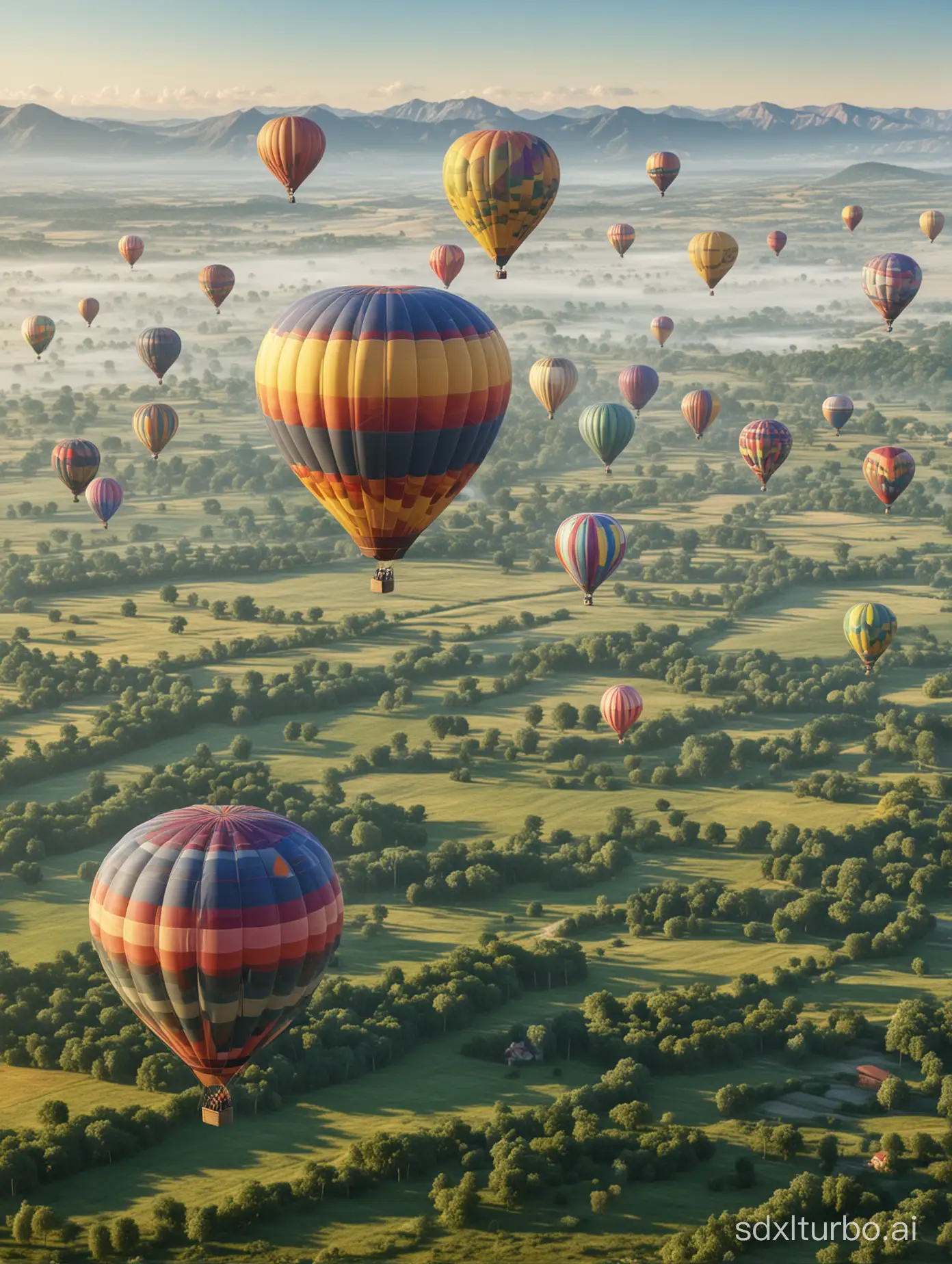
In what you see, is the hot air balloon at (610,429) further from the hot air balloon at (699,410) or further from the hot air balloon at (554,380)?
the hot air balloon at (699,410)

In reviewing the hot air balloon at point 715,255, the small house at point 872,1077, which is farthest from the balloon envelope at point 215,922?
the hot air balloon at point 715,255

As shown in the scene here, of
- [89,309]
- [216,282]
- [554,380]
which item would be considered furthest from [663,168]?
[89,309]

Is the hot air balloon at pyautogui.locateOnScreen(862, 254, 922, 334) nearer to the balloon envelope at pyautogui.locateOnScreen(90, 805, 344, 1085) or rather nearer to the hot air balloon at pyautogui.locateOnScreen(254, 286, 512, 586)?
the hot air balloon at pyautogui.locateOnScreen(254, 286, 512, 586)

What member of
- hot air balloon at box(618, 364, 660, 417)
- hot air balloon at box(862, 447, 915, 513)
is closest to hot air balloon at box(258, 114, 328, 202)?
hot air balloon at box(862, 447, 915, 513)

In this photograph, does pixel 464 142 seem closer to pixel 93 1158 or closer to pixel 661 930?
pixel 661 930

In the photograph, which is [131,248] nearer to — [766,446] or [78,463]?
[78,463]

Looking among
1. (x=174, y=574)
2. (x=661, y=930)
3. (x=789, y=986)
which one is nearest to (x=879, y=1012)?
(x=789, y=986)
